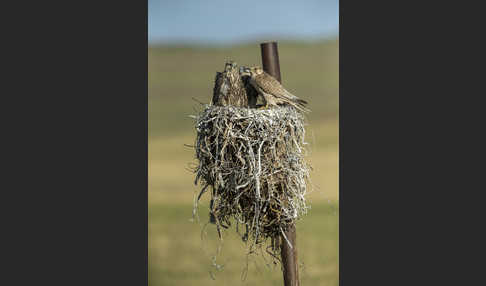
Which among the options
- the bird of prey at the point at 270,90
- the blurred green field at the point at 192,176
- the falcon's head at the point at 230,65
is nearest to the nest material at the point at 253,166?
the bird of prey at the point at 270,90

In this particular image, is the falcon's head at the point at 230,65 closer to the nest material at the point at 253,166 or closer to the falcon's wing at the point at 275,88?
the falcon's wing at the point at 275,88

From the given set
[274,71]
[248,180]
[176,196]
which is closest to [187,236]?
[176,196]

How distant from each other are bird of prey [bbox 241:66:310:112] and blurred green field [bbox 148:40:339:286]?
0.16 m

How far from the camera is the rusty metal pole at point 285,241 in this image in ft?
16.4

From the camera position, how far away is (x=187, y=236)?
5.18 m

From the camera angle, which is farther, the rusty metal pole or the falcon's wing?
the rusty metal pole

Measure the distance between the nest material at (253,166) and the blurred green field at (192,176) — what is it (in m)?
0.19

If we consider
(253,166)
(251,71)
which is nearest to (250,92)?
(251,71)

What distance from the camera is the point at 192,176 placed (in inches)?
202

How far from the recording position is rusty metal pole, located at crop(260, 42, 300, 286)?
4.98 m

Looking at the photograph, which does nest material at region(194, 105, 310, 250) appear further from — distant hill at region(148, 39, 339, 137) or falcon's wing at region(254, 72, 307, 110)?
distant hill at region(148, 39, 339, 137)

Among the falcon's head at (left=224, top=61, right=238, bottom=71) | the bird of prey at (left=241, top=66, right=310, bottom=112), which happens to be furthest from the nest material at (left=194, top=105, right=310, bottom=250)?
the falcon's head at (left=224, top=61, right=238, bottom=71)
